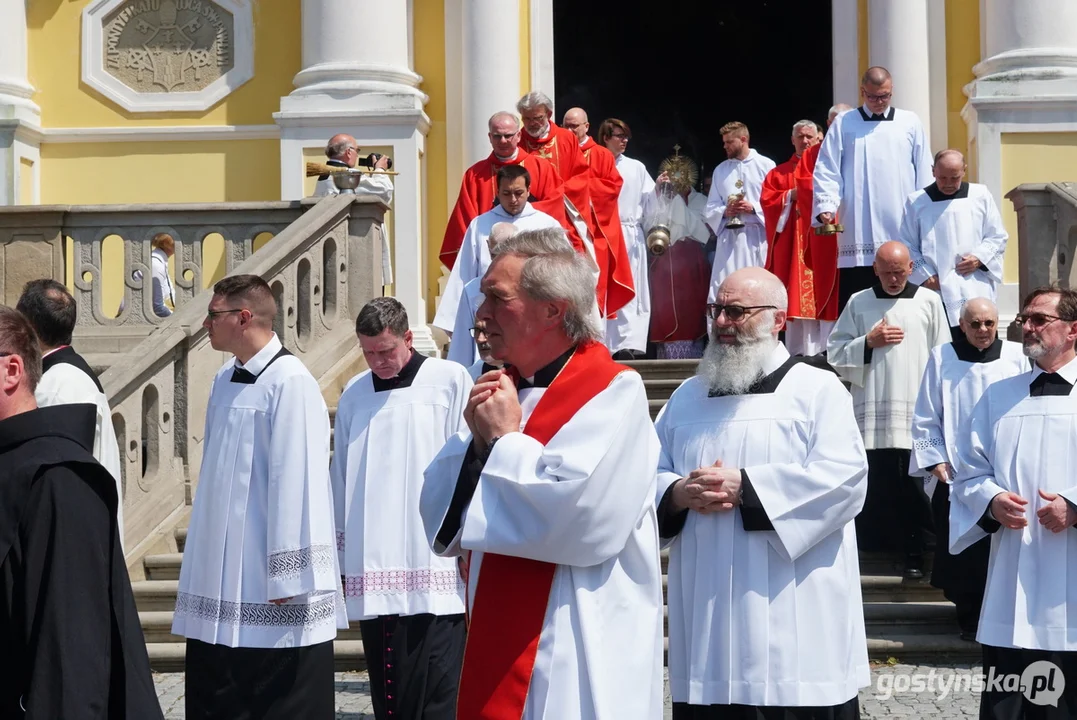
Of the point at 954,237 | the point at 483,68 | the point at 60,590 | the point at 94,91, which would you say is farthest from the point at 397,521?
the point at 94,91

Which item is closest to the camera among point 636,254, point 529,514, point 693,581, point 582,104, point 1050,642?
point 529,514

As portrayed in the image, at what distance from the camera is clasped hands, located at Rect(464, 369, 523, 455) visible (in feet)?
→ 12.8

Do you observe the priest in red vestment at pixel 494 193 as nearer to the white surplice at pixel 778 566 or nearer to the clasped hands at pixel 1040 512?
the clasped hands at pixel 1040 512

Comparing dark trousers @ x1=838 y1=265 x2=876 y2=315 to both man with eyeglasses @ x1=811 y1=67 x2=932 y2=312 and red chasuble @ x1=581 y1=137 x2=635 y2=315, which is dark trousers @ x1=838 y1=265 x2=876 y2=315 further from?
red chasuble @ x1=581 y1=137 x2=635 y2=315

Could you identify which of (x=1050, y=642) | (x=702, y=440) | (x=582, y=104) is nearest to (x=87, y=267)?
(x=702, y=440)

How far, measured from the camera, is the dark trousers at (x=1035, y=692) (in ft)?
20.0

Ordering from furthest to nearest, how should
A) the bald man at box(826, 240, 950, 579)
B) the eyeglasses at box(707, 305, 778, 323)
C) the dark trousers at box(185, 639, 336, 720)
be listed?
the bald man at box(826, 240, 950, 579)
the dark trousers at box(185, 639, 336, 720)
the eyeglasses at box(707, 305, 778, 323)

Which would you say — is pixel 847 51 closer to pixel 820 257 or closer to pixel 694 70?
pixel 820 257

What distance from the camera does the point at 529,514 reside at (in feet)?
12.5

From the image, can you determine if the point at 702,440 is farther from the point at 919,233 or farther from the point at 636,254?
the point at 636,254

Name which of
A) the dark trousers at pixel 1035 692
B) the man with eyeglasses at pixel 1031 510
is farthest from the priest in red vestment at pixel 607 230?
the dark trousers at pixel 1035 692

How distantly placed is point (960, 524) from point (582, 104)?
1348 cm

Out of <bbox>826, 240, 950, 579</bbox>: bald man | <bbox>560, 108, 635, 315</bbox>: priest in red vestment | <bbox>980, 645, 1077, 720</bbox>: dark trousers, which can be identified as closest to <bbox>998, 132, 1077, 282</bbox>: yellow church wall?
<bbox>560, 108, 635, 315</bbox>: priest in red vestment

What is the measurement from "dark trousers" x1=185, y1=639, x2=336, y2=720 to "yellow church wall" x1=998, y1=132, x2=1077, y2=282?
8578mm
